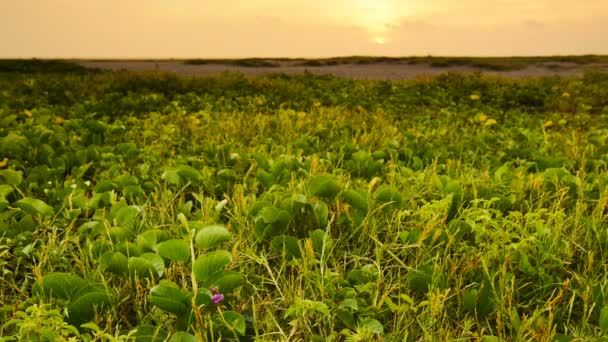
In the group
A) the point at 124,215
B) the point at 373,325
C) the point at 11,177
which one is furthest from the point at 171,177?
the point at 373,325

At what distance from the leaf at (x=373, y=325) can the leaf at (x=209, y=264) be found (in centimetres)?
50

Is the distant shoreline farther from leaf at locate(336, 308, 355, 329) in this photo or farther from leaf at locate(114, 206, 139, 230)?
leaf at locate(336, 308, 355, 329)

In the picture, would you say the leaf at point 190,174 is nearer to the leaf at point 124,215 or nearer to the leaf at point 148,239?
the leaf at point 124,215

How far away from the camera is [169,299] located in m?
1.66

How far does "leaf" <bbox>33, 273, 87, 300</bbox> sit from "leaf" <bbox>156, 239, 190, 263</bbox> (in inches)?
11.4

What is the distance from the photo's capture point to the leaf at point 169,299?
65.2 inches

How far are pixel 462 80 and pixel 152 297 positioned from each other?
417 inches

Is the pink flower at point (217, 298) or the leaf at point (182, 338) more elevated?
the pink flower at point (217, 298)

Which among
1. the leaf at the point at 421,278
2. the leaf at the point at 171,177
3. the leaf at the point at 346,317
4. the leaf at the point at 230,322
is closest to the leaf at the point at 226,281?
the leaf at the point at 230,322

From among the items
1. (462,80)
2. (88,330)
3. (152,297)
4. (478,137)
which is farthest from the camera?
(462,80)

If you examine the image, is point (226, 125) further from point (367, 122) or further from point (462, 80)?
point (462, 80)

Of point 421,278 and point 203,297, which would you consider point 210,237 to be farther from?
point 421,278

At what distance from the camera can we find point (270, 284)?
86.8 inches

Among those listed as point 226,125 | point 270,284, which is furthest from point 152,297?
point 226,125
